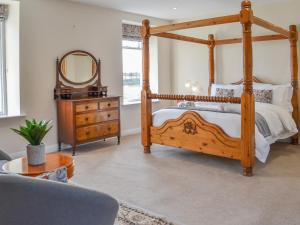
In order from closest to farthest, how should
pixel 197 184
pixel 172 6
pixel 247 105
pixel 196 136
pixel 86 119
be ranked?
1. pixel 197 184
2. pixel 247 105
3. pixel 196 136
4. pixel 86 119
5. pixel 172 6

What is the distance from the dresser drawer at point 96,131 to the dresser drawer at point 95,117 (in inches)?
3.4

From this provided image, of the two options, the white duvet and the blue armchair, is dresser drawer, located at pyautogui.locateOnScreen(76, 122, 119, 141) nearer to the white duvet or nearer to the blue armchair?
the white duvet

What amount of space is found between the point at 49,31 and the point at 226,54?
3431 mm

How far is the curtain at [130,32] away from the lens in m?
6.67

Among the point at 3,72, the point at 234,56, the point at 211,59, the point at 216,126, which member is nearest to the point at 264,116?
the point at 216,126

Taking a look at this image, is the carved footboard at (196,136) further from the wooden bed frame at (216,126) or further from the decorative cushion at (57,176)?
the decorative cushion at (57,176)

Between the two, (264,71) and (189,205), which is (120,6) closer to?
(264,71)

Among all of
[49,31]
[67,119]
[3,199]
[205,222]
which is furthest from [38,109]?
[3,199]

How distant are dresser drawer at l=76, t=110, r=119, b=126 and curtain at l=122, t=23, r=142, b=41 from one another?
5.98 ft

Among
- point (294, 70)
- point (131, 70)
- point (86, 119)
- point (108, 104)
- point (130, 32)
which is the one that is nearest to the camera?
point (86, 119)

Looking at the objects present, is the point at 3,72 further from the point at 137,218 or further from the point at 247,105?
the point at 247,105

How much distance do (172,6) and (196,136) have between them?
9.17 feet

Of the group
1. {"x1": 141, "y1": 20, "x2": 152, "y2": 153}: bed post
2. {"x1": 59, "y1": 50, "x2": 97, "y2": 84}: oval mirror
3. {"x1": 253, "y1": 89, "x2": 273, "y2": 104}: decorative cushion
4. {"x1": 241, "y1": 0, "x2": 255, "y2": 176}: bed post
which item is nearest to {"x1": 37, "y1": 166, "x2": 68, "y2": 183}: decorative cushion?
{"x1": 241, "y1": 0, "x2": 255, "y2": 176}: bed post

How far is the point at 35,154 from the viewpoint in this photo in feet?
9.05
